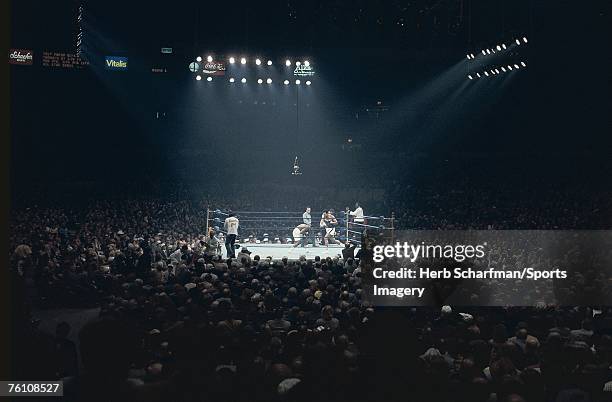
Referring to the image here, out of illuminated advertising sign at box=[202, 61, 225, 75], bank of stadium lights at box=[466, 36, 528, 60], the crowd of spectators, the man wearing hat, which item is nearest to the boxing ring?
the man wearing hat

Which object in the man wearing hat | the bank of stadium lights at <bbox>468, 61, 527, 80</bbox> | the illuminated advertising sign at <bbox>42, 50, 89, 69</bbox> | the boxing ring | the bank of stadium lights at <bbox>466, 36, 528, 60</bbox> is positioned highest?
the illuminated advertising sign at <bbox>42, 50, 89, 69</bbox>

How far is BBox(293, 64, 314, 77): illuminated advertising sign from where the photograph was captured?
80.8ft

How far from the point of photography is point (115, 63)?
2541cm

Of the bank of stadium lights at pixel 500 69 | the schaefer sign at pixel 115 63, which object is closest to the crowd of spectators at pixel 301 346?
the bank of stadium lights at pixel 500 69

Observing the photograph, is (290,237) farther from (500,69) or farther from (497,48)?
(500,69)

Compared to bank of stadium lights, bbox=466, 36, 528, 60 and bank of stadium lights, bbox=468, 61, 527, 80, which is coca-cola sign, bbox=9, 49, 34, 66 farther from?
bank of stadium lights, bbox=468, 61, 527, 80

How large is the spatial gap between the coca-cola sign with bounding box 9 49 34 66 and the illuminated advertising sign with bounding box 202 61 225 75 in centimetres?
929

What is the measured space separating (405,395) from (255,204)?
873 inches

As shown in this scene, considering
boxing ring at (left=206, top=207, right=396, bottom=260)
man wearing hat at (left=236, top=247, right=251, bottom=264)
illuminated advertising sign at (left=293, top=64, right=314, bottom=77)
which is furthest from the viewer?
illuminated advertising sign at (left=293, top=64, right=314, bottom=77)

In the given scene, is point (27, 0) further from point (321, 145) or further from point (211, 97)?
point (321, 145)

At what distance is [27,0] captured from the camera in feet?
82.3

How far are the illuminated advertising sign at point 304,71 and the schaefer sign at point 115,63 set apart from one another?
7.91m

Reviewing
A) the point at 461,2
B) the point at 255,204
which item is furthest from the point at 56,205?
the point at 461,2

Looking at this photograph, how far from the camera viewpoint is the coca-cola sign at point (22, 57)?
26316 millimetres
